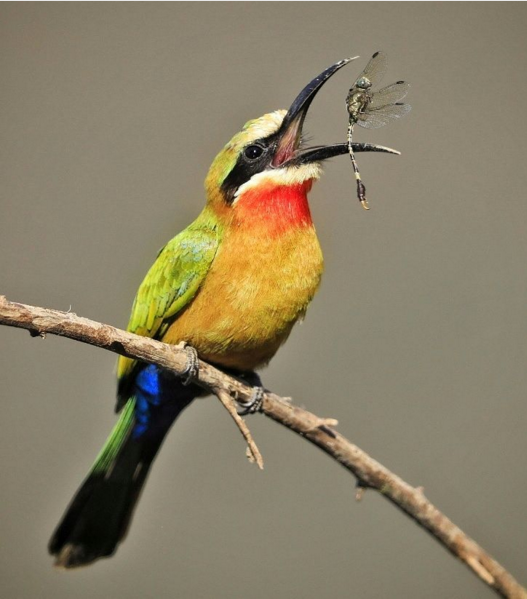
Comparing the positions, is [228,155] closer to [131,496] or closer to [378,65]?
[378,65]

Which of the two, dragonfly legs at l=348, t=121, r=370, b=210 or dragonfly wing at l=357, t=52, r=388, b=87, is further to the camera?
dragonfly wing at l=357, t=52, r=388, b=87

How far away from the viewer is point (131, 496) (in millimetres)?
2357

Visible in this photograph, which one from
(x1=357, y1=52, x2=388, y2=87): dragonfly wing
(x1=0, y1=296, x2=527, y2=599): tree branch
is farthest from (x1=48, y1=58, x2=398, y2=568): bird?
(x1=357, y1=52, x2=388, y2=87): dragonfly wing

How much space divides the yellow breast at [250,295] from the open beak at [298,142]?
214 mm

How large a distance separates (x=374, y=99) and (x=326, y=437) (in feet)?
3.36

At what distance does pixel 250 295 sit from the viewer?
198 cm

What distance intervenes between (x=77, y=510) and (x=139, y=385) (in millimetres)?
478

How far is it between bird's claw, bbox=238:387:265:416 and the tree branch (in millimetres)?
15

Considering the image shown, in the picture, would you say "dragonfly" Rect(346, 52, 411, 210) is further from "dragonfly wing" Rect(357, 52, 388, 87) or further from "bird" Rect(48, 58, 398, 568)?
"bird" Rect(48, 58, 398, 568)

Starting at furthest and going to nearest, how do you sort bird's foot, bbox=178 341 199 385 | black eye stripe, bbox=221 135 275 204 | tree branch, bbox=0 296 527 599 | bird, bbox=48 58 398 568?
black eye stripe, bbox=221 135 275 204
bird, bbox=48 58 398 568
bird's foot, bbox=178 341 199 385
tree branch, bbox=0 296 527 599

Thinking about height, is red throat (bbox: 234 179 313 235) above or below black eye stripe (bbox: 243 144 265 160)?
below

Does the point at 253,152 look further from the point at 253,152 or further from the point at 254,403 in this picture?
the point at 254,403

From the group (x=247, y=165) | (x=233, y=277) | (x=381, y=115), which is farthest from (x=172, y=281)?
(x=381, y=115)

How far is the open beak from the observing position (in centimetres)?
207
